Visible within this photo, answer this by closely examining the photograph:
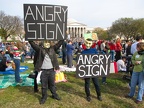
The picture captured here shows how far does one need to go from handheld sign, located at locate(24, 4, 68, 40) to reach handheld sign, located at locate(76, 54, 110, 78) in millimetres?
979

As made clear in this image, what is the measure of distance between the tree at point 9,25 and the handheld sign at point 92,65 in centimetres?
5964

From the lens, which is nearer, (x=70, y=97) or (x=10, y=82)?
(x=70, y=97)

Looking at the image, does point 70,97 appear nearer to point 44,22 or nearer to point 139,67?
point 139,67

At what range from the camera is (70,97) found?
6227 millimetres

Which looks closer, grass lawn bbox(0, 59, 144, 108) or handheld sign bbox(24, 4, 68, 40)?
handheld sign bbox(24, 4, 68, 40)

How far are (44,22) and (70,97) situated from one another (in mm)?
2656

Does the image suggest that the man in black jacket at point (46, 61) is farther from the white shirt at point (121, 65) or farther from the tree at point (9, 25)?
the tree at point (9, 25)

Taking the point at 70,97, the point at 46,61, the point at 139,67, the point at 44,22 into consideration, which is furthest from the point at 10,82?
the point at 139,67

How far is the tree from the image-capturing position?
61.9 meters

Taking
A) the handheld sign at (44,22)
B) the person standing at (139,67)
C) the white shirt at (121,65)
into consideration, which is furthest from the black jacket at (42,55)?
the white shirt at (121,65)

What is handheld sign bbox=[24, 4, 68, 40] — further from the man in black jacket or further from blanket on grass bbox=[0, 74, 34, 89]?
blanket on grass bbox=[0, 74, 34, 89]

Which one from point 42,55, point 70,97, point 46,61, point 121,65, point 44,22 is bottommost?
point 70,97

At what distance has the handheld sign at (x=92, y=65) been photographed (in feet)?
18.3

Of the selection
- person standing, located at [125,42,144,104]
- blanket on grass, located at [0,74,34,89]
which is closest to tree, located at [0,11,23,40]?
blanket on grass, located at [0,74,34,89]
